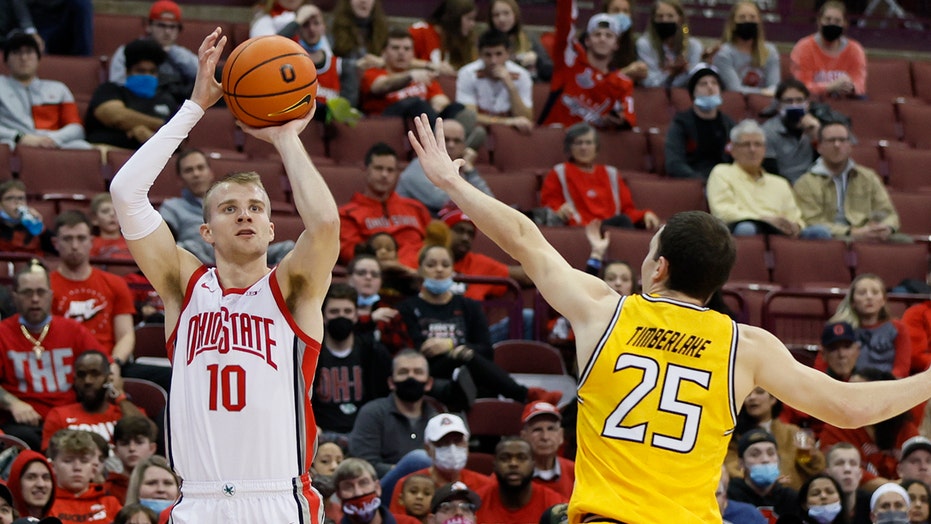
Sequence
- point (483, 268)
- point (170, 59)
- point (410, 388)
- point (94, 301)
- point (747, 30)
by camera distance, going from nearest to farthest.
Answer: point (410, 388)
point (94, 301)
point (483, 268)
point (170, 59)
point (747, 30)

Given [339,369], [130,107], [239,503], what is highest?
[130,107]

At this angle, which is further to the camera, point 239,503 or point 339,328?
point 339,328

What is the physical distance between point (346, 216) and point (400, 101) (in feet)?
6.39

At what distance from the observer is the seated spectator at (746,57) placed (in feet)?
47.7

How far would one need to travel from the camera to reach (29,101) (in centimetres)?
1198

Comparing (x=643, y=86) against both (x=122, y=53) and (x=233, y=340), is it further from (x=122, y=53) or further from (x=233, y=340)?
(x=233, y=340)

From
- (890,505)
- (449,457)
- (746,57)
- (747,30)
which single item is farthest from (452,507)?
(746,57)

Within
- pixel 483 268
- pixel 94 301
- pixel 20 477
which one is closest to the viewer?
pixel 20 477

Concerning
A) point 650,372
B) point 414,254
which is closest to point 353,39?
point 414,254

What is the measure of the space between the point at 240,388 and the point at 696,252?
161 centimetres

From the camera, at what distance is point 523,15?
16.5m

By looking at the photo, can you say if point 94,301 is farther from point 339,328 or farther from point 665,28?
point 665,28

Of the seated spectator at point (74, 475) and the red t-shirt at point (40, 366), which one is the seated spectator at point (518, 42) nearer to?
the red t-shirt at point (40, 366)

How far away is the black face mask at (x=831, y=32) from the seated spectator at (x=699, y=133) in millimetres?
2258
